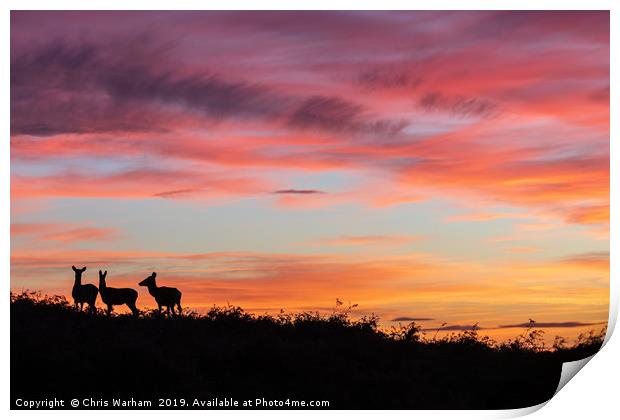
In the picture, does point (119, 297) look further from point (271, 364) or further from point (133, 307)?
point (271, 364)

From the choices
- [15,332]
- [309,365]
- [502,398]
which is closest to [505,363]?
[502,398]

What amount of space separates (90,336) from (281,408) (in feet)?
11.3

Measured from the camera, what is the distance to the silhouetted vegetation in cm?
1623

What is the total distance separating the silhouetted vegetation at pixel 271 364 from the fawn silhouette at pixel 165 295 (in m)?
0.54

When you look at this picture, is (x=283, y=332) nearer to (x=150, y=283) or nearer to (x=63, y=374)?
(x=150, y=283)

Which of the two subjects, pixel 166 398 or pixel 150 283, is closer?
pixel 166 398

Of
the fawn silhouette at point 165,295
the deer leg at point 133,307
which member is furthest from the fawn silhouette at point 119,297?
the fawn silhouette at point 165,295

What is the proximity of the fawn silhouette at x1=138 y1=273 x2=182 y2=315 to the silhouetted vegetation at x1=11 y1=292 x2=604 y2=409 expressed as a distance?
1.77 feet

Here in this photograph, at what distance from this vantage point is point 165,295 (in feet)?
63.9

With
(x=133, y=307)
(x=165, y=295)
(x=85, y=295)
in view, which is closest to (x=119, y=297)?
Answer: (x=133, y=307)

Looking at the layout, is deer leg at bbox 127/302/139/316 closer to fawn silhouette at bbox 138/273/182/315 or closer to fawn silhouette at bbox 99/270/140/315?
fawn silhouette at bbox 99/270/140/315

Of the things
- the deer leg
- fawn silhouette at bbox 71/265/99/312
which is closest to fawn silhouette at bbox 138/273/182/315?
the deer leg

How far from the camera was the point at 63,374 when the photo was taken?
16234 mm
